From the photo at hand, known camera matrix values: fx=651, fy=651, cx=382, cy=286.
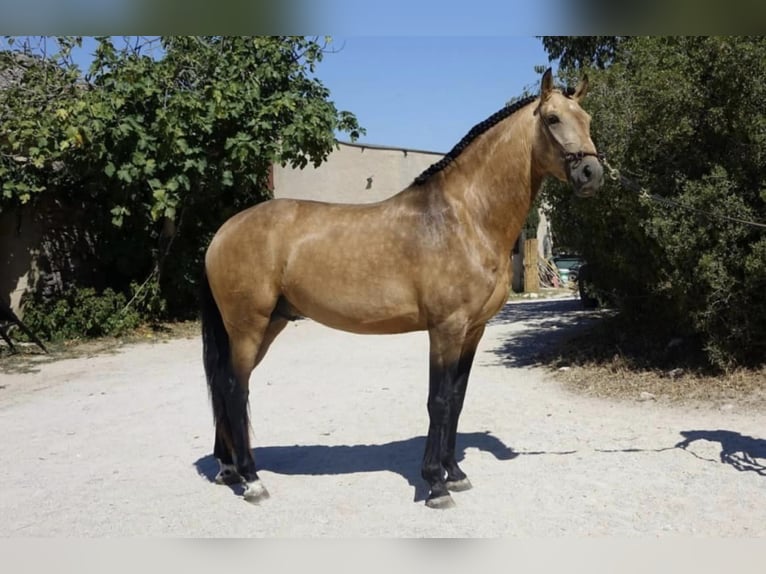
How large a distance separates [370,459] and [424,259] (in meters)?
1.79

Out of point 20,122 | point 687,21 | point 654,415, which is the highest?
point 20,122

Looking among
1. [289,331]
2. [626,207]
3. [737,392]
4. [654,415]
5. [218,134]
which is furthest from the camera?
[289,331]

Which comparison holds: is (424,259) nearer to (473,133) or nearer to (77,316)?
(473,133)

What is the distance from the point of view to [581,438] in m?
5.29

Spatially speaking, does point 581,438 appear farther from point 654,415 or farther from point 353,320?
point 353,320

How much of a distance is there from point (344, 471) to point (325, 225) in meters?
1.76

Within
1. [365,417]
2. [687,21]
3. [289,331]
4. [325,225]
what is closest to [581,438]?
[365,417]

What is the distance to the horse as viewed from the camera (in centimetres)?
386

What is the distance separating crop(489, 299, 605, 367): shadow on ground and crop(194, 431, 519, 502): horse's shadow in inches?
142

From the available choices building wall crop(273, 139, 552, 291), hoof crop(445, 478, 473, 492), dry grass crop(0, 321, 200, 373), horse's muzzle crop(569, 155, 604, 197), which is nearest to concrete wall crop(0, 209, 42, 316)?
dry grass crop(0, 321, 200, 373)

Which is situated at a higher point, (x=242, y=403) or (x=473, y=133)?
(x=473, y=133)

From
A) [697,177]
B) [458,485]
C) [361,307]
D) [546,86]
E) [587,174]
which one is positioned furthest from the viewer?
[697,177]

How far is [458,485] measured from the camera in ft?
13.7

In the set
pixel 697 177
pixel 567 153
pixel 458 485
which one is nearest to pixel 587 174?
pixel 567 153
